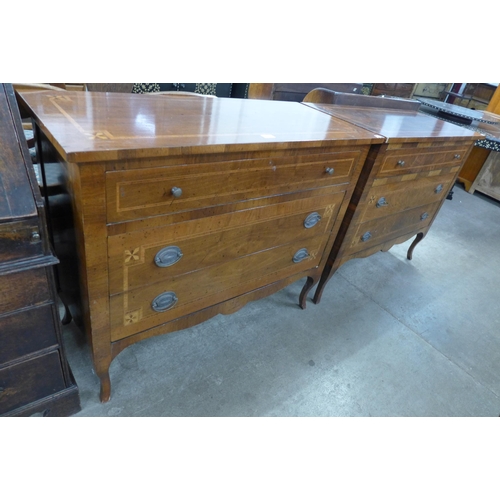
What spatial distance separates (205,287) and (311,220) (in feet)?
1.69

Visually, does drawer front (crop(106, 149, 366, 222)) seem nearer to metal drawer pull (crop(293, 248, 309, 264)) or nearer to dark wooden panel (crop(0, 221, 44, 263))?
dark wooden panel (crop(0, 221, 44, 263))

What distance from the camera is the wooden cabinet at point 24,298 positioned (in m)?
0.79

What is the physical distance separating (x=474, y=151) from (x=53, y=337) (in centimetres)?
458

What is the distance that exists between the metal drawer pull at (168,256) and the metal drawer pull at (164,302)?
0.47 ft

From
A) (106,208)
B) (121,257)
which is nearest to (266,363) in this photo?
(121,257)

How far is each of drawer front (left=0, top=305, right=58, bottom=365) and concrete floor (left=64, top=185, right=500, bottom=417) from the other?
434 mm

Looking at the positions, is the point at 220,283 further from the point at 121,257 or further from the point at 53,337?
the point at 53,337

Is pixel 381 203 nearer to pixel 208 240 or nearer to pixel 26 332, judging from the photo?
pixel 208 240

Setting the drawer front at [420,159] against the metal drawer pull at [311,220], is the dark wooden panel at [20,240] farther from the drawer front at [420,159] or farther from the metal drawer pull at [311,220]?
the drawer front at [420,159]

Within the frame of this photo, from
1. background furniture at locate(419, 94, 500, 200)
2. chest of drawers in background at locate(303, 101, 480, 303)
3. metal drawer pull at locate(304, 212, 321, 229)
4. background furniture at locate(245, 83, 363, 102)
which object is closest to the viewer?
metal drawer pull at locate(304, 212, 321, 229)

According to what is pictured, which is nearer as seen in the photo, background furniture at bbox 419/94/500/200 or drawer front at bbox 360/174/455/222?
drawer front at bbox 360/174/455/222

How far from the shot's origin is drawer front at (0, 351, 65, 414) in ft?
3.42

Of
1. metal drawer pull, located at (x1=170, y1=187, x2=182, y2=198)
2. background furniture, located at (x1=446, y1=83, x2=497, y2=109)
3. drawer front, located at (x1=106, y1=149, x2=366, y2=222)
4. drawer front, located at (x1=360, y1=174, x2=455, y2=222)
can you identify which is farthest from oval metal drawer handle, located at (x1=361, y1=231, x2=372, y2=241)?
background furniture, located at (x1=446, y1=83, x2=497, y2=109)

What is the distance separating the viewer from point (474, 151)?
4051mm
